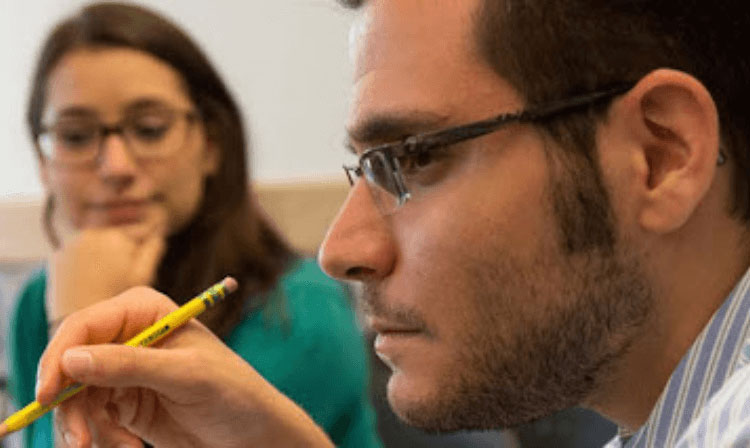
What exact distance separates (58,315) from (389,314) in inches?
41.3

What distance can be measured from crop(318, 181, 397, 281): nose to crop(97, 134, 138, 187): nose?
3.13ft

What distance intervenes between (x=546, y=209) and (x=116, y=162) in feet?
3.65

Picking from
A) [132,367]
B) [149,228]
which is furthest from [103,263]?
[132,367]

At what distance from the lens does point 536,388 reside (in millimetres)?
884

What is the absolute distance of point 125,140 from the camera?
177 cm

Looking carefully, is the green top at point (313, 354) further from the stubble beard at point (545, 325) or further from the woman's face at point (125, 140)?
the stubble beard at point (545, 325)

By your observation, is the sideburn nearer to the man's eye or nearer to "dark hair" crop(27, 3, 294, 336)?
the man's eye

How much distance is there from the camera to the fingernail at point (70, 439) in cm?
92

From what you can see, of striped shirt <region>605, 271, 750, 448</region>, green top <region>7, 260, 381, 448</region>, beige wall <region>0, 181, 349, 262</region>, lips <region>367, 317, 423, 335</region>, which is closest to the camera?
striped shirt <region>605, 271, 750, 448</region>

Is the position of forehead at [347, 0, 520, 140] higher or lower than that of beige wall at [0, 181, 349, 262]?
higher

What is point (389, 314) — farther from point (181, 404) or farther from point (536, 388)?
point (181, 404)

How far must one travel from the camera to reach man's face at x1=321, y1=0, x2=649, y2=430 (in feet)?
2.79

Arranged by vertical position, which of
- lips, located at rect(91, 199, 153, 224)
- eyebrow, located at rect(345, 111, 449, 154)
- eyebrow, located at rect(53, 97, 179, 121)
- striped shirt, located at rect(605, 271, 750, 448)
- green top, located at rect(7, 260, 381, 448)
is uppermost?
eyebrow, located at rect(53, 97, 179, 121)

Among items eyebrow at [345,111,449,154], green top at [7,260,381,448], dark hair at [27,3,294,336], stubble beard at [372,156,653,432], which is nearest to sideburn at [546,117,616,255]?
stubble beard at [372,156,653,432]
